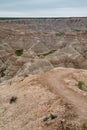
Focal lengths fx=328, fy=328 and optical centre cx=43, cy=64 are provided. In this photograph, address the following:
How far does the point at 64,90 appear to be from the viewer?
1061 inches

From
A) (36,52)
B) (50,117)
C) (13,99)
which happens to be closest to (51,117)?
(50,117)

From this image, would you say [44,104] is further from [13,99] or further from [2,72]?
[2,72]

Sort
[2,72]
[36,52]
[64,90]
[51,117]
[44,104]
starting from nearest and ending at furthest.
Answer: [51,117], [44,104], [64,90], [2,72], [36,52]

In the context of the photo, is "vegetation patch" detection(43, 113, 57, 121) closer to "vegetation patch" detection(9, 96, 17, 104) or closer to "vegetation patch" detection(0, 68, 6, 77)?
"vegetation patch" detection(9, 96, 17, 104)

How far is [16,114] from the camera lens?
25062 mm

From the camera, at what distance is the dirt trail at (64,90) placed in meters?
22.3

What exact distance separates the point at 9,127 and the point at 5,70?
39752mm

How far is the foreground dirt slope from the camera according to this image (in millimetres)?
20844

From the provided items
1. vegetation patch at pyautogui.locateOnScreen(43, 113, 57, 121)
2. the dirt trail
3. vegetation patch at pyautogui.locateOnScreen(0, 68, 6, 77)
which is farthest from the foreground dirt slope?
vegetation patch at pyautogui.locateOnScreen(0, 68, 6, 77)

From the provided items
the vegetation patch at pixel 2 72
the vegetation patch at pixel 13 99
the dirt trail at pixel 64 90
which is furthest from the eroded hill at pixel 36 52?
the vegetation patch at pixel 13 99

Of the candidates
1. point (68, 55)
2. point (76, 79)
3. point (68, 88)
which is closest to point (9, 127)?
point (68, 88)

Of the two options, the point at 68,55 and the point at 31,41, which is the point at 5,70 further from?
the point at 31,41

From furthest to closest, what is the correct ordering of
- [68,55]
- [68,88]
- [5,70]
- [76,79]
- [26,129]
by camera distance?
[68,55] → [5,70] → [76,79] → [68,88] → [26,129]

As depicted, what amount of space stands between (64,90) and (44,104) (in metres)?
3.19
